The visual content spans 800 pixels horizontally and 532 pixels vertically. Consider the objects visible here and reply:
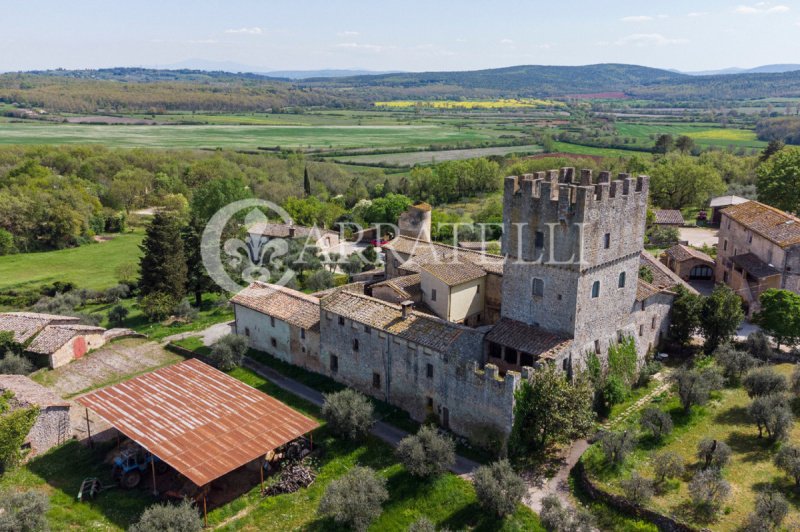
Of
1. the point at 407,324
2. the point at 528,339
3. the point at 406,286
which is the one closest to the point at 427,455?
the point at 407,324

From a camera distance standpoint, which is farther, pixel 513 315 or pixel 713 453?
pixel 513 315

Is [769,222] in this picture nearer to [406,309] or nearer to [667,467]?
[667,467]

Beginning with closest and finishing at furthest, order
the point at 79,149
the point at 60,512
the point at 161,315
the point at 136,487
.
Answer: the point at 60,512 < the point at 136,487 < the point at 161,315 < the point at 79,149

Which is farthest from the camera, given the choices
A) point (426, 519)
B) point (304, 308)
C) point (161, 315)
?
point (161, 315)

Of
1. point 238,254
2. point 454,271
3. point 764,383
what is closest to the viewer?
point 764,383

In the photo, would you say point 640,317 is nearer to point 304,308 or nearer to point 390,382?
point 390,382

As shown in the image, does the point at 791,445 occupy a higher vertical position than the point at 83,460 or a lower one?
higher

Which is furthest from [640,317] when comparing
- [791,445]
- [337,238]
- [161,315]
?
[337,238]
